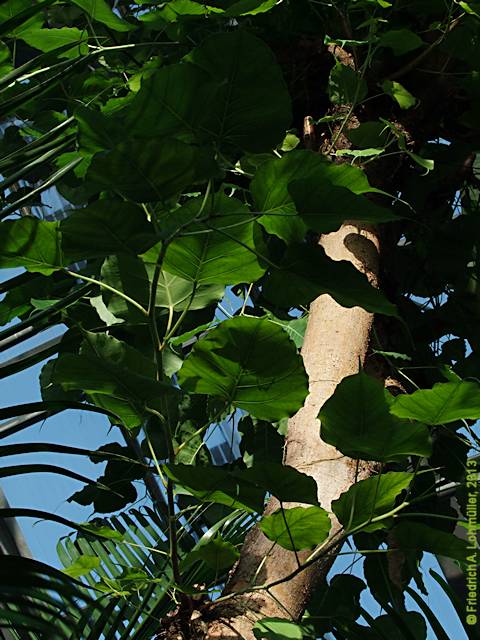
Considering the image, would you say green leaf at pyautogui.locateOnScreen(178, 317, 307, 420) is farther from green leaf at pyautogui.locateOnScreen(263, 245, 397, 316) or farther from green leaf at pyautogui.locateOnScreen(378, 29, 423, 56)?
green leaf at pyautogui.locateOnScreen(378, 29, 423, 56)

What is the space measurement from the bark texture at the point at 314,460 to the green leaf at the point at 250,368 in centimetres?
6

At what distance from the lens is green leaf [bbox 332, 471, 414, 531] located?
62cm

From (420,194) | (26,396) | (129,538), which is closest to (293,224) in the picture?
(420,194)

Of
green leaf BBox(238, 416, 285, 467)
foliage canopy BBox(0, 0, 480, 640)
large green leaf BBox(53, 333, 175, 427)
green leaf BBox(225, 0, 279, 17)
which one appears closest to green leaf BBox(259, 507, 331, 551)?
foliage canopy BBox(0, 0, 480, 640)

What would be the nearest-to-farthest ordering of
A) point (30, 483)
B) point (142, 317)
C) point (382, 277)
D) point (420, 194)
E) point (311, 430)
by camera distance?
point (142, 317)
point (311, 430)
point (382, 277)
point (420, 194)
point (30, 483)

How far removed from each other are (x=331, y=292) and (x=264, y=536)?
231 millimetres

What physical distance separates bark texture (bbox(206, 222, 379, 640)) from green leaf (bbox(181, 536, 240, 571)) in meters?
0.04

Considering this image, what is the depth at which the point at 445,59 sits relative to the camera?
1.11 m

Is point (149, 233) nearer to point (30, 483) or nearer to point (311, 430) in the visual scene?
point (311, 430)

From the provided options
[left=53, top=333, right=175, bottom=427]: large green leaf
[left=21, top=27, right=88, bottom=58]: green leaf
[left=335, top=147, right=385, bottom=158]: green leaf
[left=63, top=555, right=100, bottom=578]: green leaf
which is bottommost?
[left=63, top=555, right=100, bottom=578]: green leaf

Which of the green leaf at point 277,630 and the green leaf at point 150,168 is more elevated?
the green leaf at point 150,168

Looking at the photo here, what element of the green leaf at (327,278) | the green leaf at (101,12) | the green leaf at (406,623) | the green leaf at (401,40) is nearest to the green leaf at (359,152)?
the green leaf at (401,40)

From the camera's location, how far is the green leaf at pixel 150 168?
0.48m

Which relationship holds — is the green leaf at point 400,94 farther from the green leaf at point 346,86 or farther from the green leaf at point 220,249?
the green leaf at point 220,249
